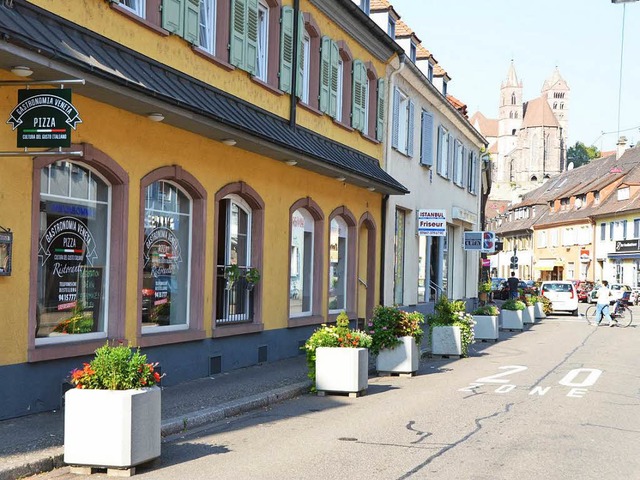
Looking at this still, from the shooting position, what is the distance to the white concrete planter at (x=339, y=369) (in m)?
12.2

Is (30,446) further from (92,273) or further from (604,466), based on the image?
(604,466)

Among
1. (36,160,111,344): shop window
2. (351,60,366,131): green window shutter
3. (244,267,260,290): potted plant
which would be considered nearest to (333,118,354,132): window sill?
(351,60,366,131): green window shutter

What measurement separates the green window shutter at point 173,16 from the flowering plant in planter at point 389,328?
5.40 metres

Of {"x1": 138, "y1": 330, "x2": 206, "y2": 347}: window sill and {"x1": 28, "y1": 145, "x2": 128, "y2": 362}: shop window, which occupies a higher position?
{"x1": 28, "y1": 145, "x2": 128, "y2": 362}: shop window

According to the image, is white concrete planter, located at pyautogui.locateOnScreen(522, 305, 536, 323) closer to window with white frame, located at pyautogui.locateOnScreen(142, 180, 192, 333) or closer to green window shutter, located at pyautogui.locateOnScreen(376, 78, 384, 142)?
green window shutter, located at pyautogui.locateOnScreen(376, 78, 384, 142)

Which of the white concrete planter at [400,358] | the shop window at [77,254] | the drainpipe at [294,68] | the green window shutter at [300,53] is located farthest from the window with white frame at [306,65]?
the shop window at [77,254]

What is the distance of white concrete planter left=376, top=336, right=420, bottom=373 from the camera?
14602 millimetres

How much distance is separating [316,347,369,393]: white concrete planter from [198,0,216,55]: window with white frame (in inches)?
197

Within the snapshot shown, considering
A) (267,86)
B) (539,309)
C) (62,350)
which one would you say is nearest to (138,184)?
(62,350)

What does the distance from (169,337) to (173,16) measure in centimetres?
445

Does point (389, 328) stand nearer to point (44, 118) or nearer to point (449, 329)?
point (449, 329)

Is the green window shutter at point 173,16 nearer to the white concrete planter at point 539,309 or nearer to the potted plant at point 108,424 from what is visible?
the potted plant at point 108,424

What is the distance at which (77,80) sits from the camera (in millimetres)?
8797

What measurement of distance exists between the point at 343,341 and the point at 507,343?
11.5 metres
